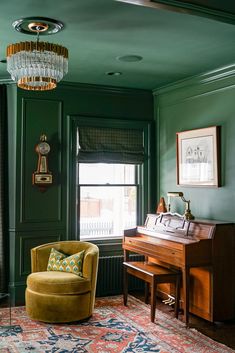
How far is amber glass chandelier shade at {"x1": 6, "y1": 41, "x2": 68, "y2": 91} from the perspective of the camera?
121 inches

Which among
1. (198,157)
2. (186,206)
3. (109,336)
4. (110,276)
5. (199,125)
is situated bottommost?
(109,336)

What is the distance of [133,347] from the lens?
12.1 feet

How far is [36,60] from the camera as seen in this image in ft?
10.1

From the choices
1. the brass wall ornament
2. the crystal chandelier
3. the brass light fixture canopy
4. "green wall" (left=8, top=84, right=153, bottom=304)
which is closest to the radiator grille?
"green wall" (left=8, top=84, right=153, bottom=304)

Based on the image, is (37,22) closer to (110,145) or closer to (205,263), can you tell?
(110,145)

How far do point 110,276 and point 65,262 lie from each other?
1.08 metres

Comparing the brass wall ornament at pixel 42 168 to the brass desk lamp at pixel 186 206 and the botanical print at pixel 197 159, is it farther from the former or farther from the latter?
the botanical print at pixel 197 159

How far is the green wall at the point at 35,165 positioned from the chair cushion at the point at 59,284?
2.60 ft

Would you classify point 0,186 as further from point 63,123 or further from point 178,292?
point 178,292

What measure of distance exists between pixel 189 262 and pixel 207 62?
2.03 m

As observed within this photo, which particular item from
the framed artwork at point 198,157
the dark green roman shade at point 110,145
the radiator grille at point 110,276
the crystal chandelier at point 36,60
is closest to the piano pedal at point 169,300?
the radiator grille at point 110,276

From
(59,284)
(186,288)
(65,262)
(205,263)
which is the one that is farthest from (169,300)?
(59,284)

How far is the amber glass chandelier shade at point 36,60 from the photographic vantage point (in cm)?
308

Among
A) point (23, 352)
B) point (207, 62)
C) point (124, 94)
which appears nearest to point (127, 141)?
point (124, 94)
